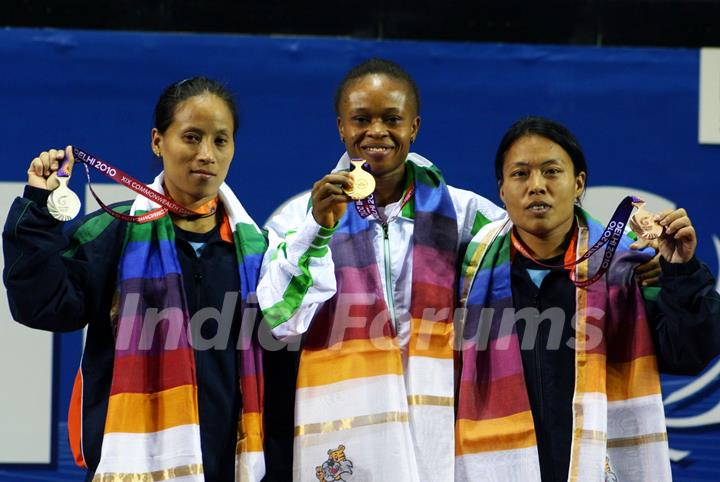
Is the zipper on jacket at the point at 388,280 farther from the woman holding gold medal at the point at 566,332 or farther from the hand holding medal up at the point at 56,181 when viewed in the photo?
the hand holding medal up at the point at 56,181

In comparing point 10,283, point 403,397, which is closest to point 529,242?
point 403,397

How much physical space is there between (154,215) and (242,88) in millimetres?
1361

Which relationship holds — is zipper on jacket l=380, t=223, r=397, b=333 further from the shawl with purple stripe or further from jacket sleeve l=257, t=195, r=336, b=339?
the shawl with purple stripe

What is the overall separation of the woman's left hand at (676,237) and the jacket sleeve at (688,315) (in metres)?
0.02

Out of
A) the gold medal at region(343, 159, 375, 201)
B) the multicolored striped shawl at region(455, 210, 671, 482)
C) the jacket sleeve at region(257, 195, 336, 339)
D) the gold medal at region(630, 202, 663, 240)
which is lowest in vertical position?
the multicolored striped shawl at region(455, 210, 671, 482)

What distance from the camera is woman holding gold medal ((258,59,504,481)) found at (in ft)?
9.29

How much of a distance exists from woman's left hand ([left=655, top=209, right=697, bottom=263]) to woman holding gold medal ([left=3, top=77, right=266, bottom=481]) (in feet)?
3.37

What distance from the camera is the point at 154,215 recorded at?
114 inches

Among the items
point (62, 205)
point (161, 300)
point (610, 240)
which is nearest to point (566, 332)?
point (610, 240)

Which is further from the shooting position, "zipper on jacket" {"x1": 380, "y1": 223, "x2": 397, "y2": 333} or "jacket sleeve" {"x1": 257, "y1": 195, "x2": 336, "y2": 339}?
"zipper on jacket" {"x1": 380, "y1": 223, "x2": 397, "y2": 333}

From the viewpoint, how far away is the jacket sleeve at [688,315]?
2740mm

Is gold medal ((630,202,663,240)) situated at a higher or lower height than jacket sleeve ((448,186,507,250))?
lower

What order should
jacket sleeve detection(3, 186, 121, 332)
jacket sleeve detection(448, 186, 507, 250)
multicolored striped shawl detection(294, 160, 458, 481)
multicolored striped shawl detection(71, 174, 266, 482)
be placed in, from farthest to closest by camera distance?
jacket sleeve detection(448, 186, 507, 250) → multicolored striped shawl detection(294, 160, 458, 481) → multicolored striped shawl detection(71, 174, 266, 482) → jacket sleeve detection(3, 186, 121, 332)

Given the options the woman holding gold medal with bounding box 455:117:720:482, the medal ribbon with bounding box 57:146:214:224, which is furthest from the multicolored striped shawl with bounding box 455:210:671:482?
the medal ribbon with bounding box 57:146:214:224
